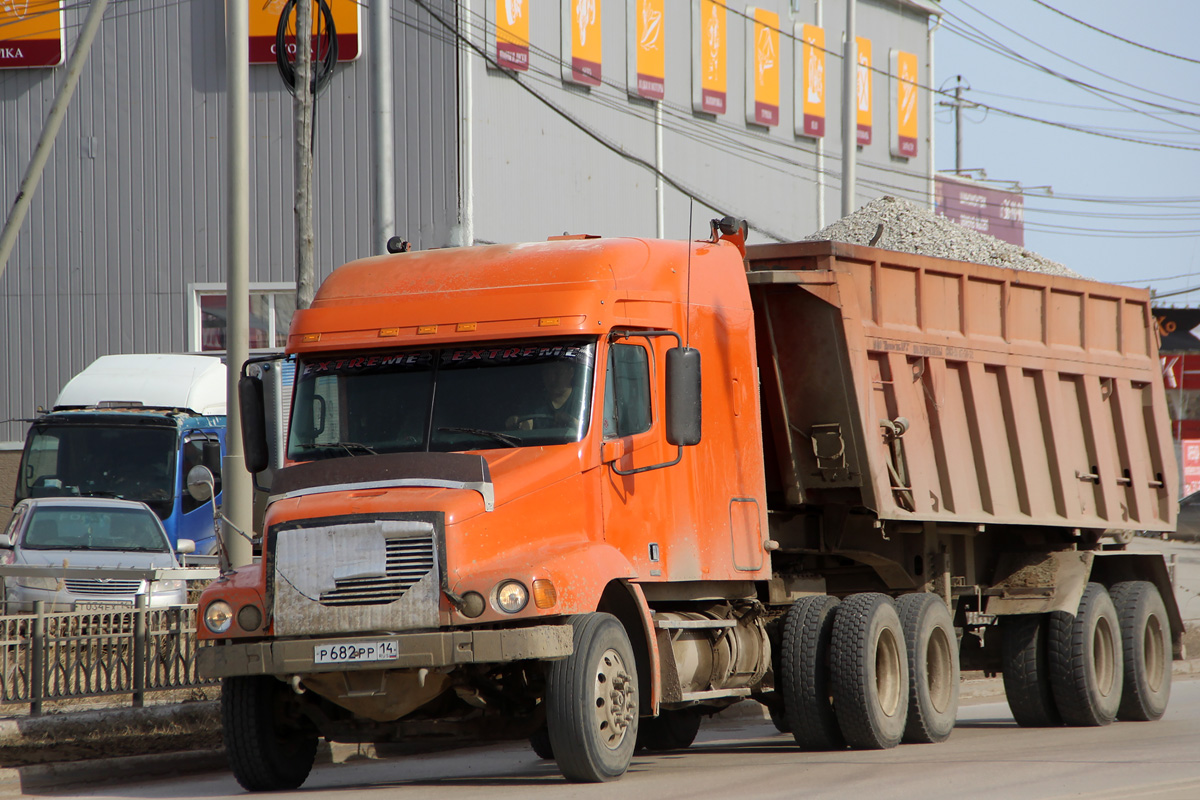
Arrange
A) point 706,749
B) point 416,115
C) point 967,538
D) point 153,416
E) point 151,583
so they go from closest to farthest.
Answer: point 706,749 → point 967,538 → point 151,583 → point 153,416 → point 416,115

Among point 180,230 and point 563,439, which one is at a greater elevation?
point 180,230

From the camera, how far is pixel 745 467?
10.6 m

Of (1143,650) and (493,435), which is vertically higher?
(493,435)

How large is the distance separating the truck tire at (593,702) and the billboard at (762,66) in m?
30.3

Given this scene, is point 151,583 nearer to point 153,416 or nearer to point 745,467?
point 153,416

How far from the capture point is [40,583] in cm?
1789

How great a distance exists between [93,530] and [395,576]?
1241 centimetres

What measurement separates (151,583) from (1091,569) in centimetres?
987

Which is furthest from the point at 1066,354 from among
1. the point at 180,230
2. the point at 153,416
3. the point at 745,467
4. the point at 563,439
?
the point at 180,230

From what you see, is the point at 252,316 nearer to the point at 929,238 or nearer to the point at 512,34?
the point at 512,34

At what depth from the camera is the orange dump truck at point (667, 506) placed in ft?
28.1

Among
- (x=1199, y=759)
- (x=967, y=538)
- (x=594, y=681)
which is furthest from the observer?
(x=967, y=538)

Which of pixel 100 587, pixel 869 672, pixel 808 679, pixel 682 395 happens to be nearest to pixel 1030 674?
pixel 869 672

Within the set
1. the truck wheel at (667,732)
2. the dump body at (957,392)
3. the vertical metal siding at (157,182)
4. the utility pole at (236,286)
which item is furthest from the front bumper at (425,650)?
the vertical metal siding at (157,182)
